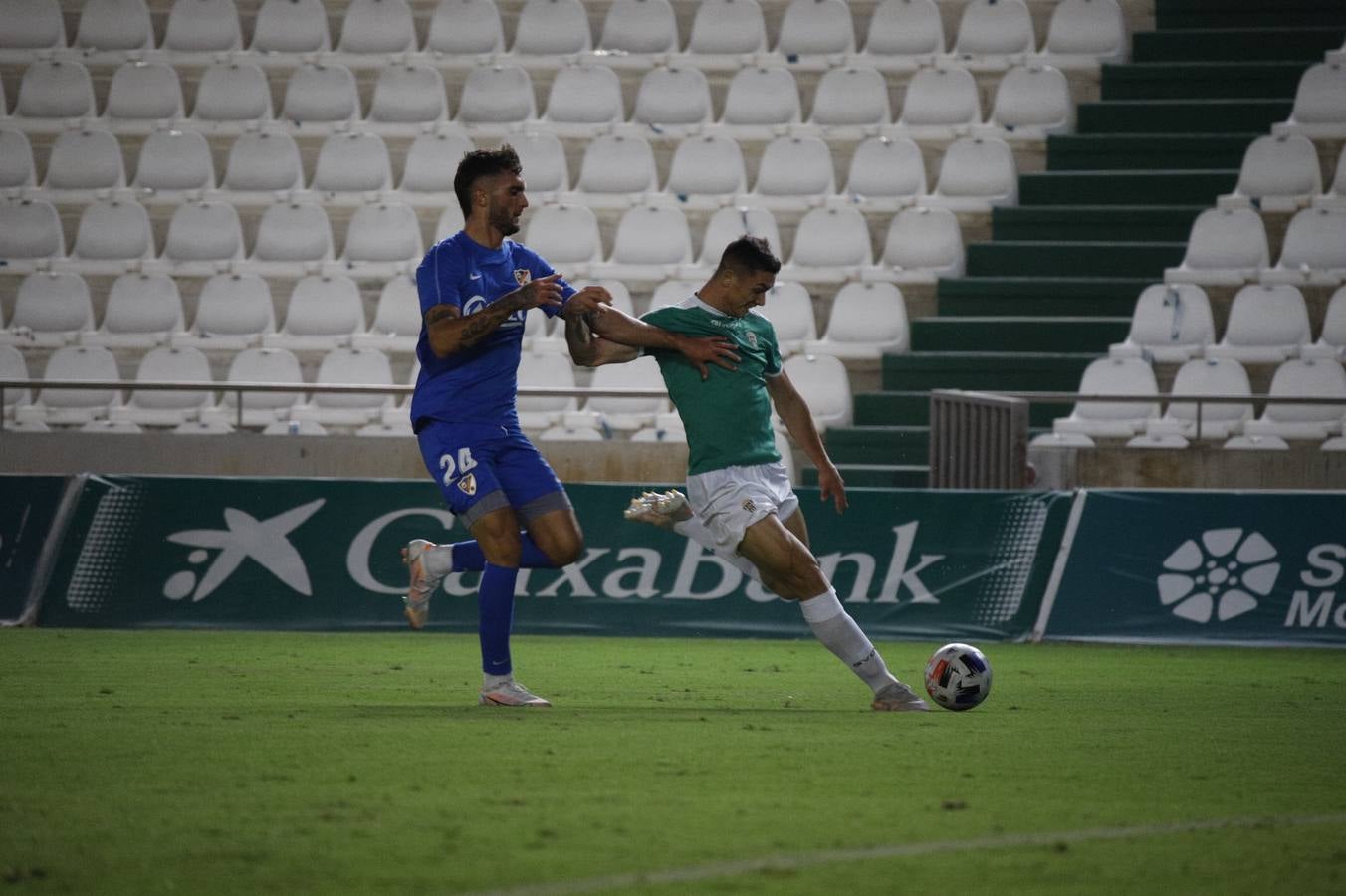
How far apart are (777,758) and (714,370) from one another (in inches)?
80.9

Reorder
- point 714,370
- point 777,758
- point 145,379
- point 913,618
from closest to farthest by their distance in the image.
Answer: point 777,758
point 714,370
point 913,618
point 145,379

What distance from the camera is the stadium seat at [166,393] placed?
17062 millimetres

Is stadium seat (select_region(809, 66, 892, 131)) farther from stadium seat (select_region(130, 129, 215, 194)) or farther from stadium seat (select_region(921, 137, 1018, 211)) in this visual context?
stadium seat (select_region(130, 129, 215, 194))

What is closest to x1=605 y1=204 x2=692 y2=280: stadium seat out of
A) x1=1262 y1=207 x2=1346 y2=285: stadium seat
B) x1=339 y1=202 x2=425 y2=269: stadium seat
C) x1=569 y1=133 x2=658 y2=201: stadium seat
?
x1=569 y1=133 x2=658 y2=201: stadium seat

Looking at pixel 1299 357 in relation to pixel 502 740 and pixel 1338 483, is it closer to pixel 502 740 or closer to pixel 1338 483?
pixel 1338 483

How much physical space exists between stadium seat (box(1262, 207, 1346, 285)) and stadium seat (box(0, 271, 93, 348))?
10.9 metres

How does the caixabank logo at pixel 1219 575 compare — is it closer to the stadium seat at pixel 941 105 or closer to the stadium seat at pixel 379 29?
the stadium seat at pixel 941 105

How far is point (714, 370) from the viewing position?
25.3 feet

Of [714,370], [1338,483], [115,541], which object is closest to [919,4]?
[1338,483]

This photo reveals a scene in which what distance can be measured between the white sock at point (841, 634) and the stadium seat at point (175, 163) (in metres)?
13.1

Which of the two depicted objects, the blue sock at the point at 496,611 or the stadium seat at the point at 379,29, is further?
the stadium seat at the point at 379,29

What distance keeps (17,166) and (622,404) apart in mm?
7437

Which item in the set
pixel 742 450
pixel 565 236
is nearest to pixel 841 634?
pixel 742 450

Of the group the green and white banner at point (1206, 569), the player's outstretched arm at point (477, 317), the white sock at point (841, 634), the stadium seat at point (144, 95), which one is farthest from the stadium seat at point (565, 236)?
the white sock at point (841, 634)
